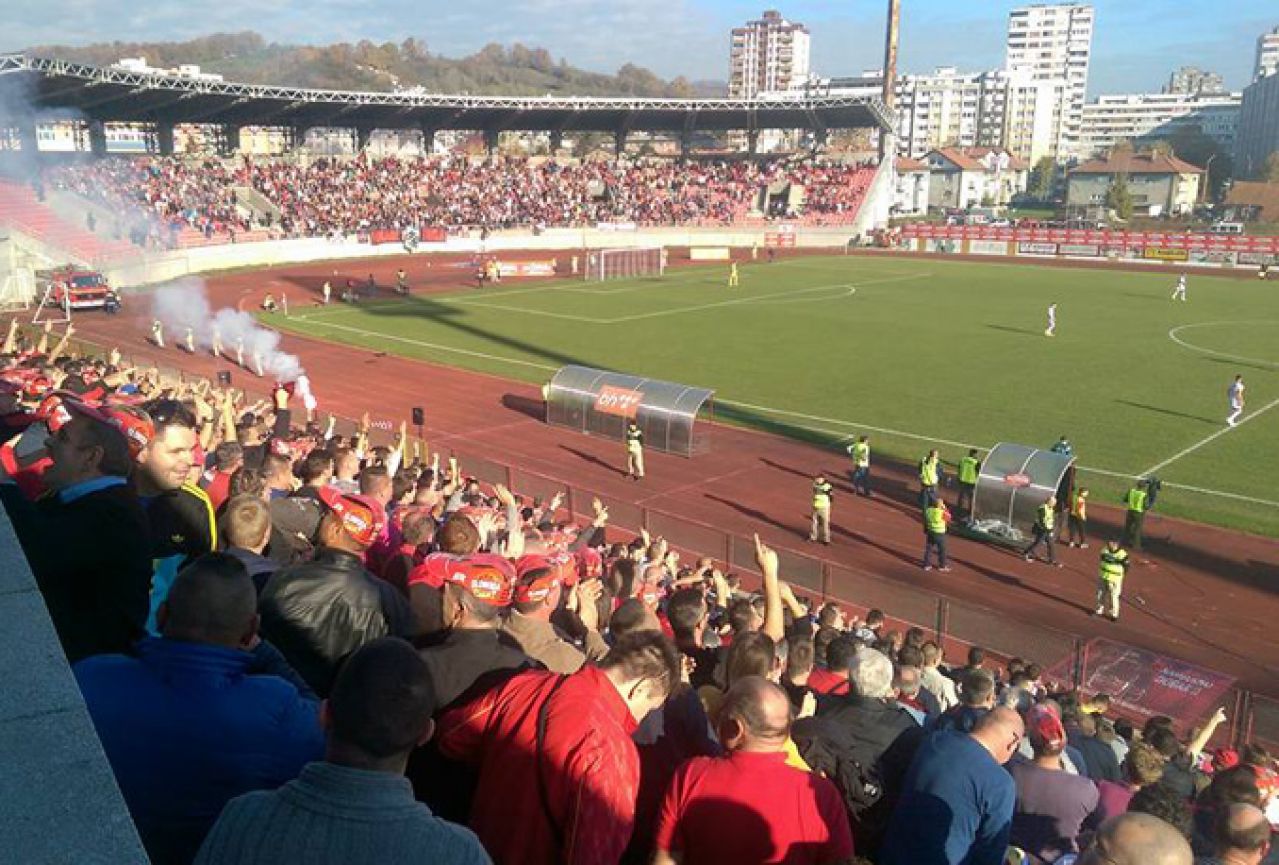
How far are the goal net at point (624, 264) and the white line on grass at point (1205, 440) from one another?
125 feet

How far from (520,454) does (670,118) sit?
7108cm

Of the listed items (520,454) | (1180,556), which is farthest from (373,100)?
(1180,556)

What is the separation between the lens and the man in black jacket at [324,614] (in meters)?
4.86

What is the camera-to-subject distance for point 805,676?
6406 mm

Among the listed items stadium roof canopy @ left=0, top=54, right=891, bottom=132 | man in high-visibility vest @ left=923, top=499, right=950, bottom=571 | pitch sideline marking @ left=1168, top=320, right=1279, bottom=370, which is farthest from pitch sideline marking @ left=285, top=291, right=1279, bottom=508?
stadium roof canopy @ left=0, top=54, right=891, bottom=132

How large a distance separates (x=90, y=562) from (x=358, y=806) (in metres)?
2.39

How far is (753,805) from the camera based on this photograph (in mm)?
3729

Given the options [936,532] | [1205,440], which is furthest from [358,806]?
[1205,440]

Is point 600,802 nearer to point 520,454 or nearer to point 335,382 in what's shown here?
point 520,454

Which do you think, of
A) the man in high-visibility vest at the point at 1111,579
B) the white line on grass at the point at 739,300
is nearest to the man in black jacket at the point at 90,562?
the man in high-visibility vest at the point at 1111,579

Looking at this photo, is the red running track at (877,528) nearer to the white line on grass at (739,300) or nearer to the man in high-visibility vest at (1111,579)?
the man in high-visibility vest at (1111,579)

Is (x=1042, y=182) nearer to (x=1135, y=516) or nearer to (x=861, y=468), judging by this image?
(x=861, y=468)

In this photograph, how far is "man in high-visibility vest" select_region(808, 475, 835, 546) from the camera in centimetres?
1920

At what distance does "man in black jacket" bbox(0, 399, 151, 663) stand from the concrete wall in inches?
48.5
